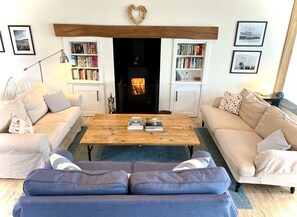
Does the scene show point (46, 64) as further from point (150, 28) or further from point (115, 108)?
point (150, 28)

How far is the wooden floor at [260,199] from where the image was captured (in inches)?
91.5

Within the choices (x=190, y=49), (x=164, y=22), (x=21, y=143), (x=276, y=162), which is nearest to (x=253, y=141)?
(x=276, y=162)

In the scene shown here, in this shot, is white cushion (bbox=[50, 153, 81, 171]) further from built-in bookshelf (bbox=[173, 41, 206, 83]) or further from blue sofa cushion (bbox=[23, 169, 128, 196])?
built-in bookshelf (bbox=[173, 41, 206, 83])

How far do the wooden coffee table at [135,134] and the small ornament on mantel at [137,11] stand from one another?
189 centimetres

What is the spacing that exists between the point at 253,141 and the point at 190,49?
2.25 meters

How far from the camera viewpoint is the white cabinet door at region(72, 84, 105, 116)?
4477mm

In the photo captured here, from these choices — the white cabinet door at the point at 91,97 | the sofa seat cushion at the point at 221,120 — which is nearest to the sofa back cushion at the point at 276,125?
the sofa seat cushion at the point at 221,120

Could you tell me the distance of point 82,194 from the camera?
1.44 meters

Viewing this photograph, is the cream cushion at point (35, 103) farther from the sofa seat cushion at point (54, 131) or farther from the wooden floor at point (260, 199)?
the wooden floor at point (260, 199)

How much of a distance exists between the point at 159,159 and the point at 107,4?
2.94 m

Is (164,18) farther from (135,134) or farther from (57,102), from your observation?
(57,102)

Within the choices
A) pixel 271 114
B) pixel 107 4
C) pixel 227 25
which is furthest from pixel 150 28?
pixel 271 114

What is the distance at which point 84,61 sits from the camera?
4.41 metres

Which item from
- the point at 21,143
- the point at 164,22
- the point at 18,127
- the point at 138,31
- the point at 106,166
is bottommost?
the point at 106,166
